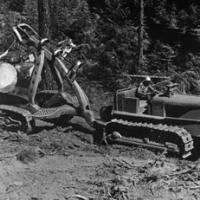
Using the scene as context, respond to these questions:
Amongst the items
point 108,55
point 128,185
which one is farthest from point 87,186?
point 108,55

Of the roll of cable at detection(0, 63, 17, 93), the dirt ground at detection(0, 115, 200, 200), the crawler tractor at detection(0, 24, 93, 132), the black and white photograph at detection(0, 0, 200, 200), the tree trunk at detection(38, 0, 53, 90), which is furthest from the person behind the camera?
the tree trunk at detection(38, 0, 53, 90)

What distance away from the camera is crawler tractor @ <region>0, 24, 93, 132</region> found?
9.06 meters

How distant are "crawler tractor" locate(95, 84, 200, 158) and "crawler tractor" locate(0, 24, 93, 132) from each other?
57cm

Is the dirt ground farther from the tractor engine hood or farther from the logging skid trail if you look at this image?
the tractor engine hood

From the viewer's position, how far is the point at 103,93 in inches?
488

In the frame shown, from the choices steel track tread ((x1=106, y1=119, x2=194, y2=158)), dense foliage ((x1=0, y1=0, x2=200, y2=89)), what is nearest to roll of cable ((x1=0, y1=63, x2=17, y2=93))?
steel track tread ((x1=106, y1=119, x2=194, y2=158))

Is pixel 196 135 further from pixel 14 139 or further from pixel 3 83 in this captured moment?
pixel 3 83

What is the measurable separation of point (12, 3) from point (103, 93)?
744 cm

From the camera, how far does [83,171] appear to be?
7258mm

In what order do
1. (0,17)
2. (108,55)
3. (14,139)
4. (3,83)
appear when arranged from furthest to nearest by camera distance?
→ (0,17) < (108,55) < (3,83) < (14,139)

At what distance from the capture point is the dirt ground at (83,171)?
6273 millimetres

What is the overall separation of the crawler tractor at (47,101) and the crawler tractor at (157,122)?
22.3 inches

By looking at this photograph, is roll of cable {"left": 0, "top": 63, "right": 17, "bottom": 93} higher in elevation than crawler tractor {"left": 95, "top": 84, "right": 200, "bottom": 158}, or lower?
higher

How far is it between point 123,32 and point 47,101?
4.87 metres
